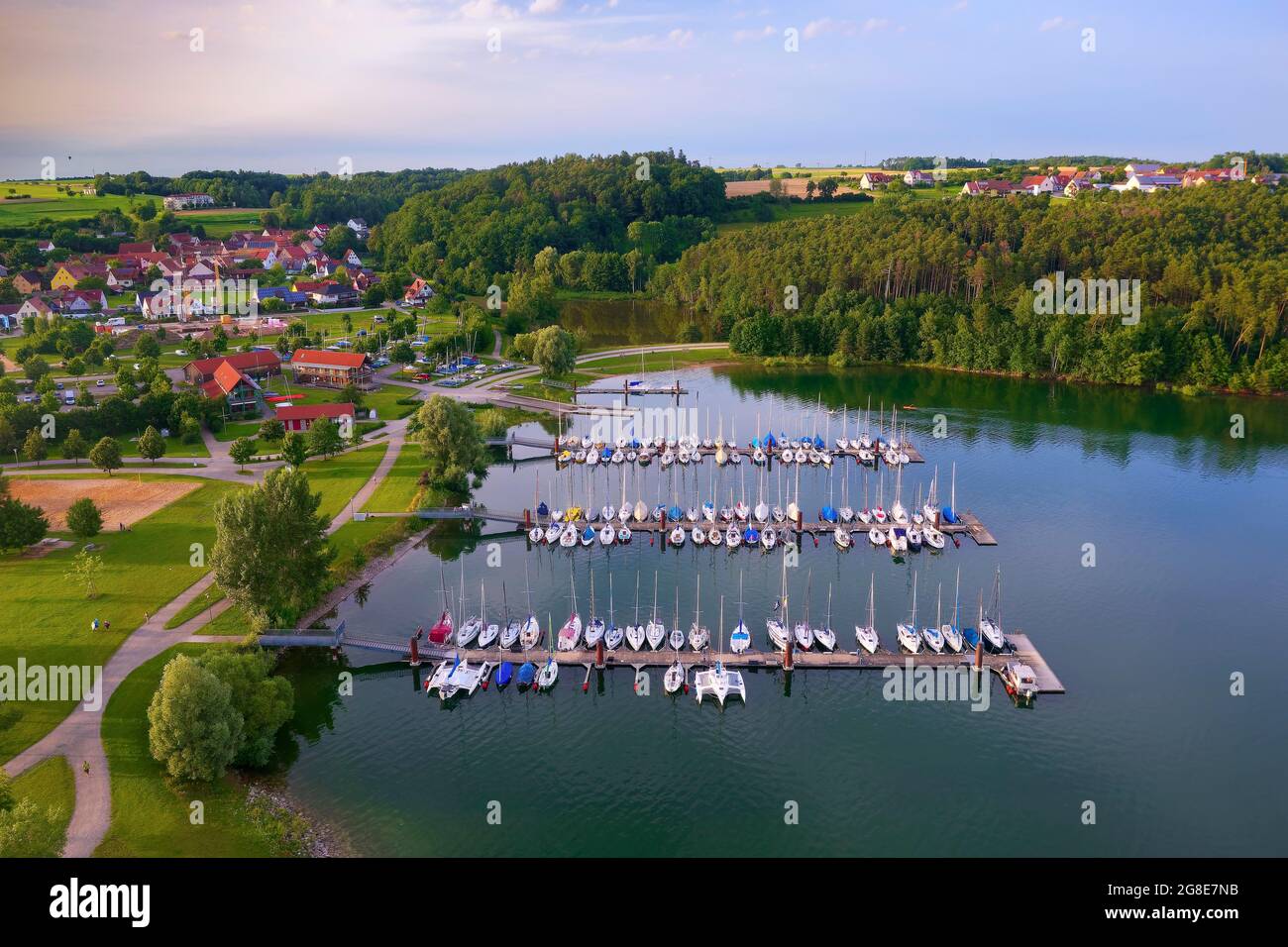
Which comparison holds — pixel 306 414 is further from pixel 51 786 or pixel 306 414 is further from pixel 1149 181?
pixel 1149 181

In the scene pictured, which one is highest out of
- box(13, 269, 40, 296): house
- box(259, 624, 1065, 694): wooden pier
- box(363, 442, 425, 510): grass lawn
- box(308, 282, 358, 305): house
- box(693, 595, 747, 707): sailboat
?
box(13, 269, 40, 296): house

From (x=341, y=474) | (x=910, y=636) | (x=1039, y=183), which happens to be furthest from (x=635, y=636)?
(x=1039, y=183)

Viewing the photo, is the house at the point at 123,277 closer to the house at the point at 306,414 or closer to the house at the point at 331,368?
Answer: the house at the point at 331,368

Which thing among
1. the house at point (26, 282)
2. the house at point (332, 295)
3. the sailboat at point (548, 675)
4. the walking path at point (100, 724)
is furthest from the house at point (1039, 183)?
the house at point (26, 282)

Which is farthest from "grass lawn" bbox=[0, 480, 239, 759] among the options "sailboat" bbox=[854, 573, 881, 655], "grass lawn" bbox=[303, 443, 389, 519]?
"sailboat" bbox=[854, 573, 881, 655]

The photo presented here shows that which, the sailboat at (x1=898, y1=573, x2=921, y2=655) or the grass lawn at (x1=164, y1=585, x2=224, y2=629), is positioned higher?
the grass lawn at (x1=164, y1=585, x2=224, y2=629)

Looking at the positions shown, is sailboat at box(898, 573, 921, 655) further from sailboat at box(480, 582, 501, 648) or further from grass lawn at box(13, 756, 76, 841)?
grass lawn at box(13, 756, 76, 841)
